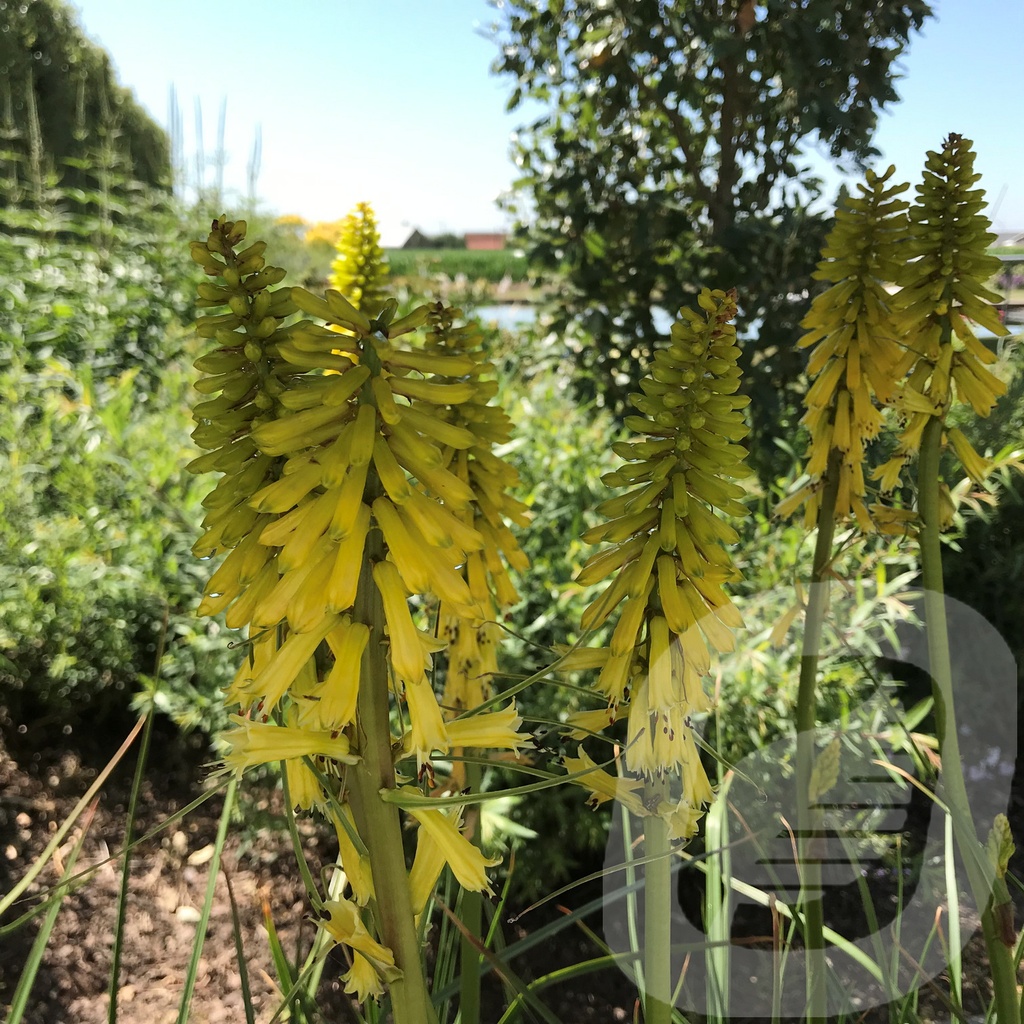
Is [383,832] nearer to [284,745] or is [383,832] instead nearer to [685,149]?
[284,745]

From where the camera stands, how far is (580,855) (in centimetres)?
306

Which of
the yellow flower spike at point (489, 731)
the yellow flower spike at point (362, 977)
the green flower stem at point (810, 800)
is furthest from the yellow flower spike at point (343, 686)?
the green flower stem at point (810, 800)

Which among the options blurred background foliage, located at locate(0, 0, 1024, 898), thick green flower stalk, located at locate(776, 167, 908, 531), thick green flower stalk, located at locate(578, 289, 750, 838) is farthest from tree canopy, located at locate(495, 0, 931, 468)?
thick green flower stalk, located at locate(578, 289, 750, 838)

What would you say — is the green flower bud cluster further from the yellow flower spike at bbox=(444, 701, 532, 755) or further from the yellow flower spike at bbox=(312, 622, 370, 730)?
the yellow flower spike at bbox=(444, 701, 532, 755)

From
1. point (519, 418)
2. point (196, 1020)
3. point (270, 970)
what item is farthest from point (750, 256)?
point (196, 1020)

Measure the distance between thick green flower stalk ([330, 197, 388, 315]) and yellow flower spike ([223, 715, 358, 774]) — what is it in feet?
3.47

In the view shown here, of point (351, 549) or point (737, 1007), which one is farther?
point (737, 1007)

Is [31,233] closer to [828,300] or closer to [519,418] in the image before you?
[519,418]

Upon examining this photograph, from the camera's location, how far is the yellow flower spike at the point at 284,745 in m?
0.79

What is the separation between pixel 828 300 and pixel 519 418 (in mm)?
2723

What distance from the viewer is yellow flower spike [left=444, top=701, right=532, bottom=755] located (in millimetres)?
904

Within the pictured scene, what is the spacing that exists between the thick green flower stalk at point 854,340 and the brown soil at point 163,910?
1.94 metres

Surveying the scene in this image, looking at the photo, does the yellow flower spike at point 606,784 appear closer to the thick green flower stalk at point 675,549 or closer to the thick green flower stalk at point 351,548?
the thick green flower stalk at point 675,549

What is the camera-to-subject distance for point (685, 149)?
112 inches
